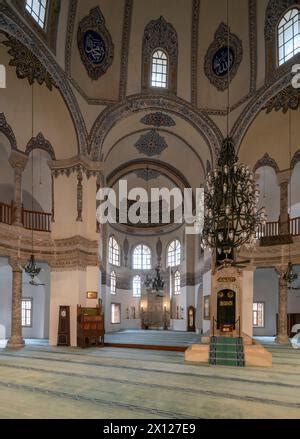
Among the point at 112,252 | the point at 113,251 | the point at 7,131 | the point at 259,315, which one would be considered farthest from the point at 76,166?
the point at 259,315

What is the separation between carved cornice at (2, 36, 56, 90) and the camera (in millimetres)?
12155

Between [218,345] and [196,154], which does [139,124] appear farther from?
[218,345]

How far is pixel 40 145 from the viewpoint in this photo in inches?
568

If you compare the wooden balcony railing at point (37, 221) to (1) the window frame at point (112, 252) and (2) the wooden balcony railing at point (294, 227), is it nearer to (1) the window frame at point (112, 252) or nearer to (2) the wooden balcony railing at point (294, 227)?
(2) the wooden balcony railing at point (294, 227)

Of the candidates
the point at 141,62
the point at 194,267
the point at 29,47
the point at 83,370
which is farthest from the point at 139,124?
the point at 83,370

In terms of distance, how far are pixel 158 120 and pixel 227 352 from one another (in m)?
9.96

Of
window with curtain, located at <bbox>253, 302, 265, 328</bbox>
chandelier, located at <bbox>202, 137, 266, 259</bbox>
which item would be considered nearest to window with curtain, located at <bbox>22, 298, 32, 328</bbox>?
window with curtain, located at <bbox>253, 302, 265, 328</bbox>

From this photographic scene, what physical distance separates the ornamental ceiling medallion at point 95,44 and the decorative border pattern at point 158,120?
2487mm

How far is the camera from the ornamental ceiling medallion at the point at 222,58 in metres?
15.0

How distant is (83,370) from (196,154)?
11283mm

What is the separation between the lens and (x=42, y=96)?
45.1 feet

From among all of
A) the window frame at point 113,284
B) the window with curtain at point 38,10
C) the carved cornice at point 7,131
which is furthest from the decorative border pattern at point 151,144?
the window frame at point 113,284

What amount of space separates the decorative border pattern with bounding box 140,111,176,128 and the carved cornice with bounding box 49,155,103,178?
3.07 metres

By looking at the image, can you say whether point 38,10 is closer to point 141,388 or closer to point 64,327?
point 64,327
